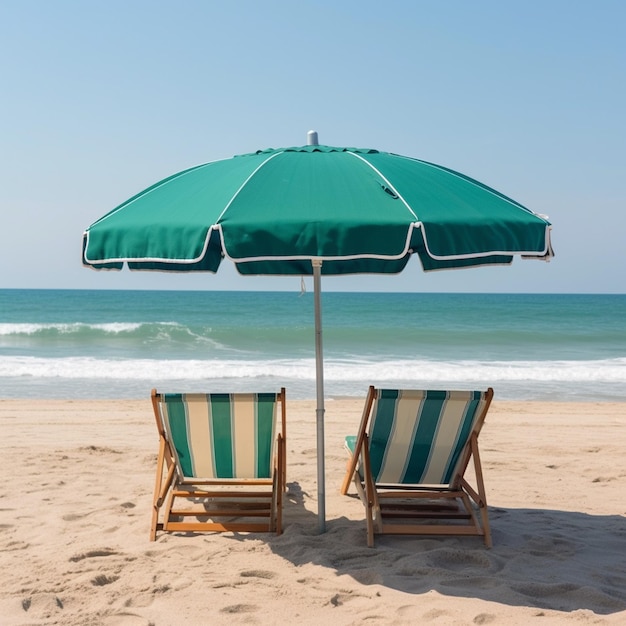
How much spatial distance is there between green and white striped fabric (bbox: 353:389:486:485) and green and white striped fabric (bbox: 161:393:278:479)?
0.63m

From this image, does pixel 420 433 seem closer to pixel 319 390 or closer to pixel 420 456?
pixel 420 456

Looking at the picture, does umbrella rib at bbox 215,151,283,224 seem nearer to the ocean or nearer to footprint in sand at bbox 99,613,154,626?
footprint in sand at bbox 99,613,154,626

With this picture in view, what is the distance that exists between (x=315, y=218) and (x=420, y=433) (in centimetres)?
166

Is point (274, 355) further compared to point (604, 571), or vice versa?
point (274, 355)

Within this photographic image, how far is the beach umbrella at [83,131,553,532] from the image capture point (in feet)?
9.91

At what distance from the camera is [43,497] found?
498cm

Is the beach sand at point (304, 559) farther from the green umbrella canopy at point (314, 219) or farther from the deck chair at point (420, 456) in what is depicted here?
A: the green umbrella canopy at point (314, 219)

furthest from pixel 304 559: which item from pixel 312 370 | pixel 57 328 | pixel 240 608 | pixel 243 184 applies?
pixel 57 328

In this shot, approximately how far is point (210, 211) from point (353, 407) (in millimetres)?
7053

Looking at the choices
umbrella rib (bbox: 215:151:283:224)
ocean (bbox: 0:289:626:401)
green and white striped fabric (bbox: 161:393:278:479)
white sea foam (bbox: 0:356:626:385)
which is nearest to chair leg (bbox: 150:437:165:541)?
green and white striped fabric (bbox: 161:393:278:479)

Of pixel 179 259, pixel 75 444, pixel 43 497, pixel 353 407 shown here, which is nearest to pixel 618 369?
pixel 353 407

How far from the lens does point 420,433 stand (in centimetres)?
417

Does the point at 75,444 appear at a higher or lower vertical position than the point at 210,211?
lower

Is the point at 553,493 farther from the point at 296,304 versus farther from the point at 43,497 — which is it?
the point at 296,304
